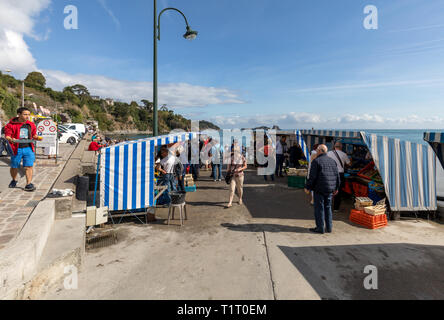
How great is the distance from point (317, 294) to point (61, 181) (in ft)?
22.6

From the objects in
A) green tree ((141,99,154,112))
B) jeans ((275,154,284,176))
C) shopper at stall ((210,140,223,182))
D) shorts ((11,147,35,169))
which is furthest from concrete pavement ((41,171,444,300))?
green tree ((141,99,154,112))

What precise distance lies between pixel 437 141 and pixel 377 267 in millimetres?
3519

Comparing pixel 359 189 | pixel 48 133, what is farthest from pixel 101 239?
pixel 48 133

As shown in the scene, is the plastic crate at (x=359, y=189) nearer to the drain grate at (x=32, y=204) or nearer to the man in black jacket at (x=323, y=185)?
the man in black jacket at (x=323, y=185)

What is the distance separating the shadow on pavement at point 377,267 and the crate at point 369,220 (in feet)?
2.53

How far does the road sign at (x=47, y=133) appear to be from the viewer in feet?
30.7

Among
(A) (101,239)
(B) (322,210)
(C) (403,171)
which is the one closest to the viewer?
(A) (101,239)

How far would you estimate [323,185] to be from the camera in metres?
4.76

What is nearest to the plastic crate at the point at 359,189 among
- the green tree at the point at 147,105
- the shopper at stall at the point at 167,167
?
the shopper at stall at the point at 167,167

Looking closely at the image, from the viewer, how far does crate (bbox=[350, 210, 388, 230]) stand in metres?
5.17

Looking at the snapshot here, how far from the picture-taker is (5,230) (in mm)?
3492

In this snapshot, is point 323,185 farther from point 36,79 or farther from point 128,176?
point 36,79

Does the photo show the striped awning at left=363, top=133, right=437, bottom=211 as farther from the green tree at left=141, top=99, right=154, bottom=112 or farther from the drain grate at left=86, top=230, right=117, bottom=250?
the green tree at left=141, top=99, right=154, bottom=112
